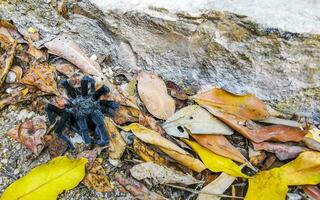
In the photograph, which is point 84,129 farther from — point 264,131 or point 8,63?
point 264,131

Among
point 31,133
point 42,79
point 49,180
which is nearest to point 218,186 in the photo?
point 49,180

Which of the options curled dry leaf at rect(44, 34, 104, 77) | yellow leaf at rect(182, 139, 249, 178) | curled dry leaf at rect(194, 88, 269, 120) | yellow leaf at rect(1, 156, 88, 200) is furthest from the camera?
curled dry leaf at rect(44, 34, 104, 77)

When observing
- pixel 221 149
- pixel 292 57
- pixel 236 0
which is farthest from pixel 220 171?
pixel 236 0

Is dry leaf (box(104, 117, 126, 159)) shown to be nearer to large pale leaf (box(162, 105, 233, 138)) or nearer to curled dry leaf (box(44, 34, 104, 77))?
large pale leaf (box(162, 105, 233, 138))

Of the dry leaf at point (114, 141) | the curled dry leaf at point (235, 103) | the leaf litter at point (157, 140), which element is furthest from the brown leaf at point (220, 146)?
the dry leaf at point (114, 141)

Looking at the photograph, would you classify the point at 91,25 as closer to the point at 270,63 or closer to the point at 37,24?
the point at 37,24

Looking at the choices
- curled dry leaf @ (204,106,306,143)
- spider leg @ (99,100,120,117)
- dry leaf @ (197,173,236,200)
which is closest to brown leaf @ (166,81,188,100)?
curled dry leaf @ (204,106,306,143)

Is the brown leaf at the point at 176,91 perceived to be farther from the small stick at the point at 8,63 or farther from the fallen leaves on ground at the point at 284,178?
the small stick at the point at 8,63
